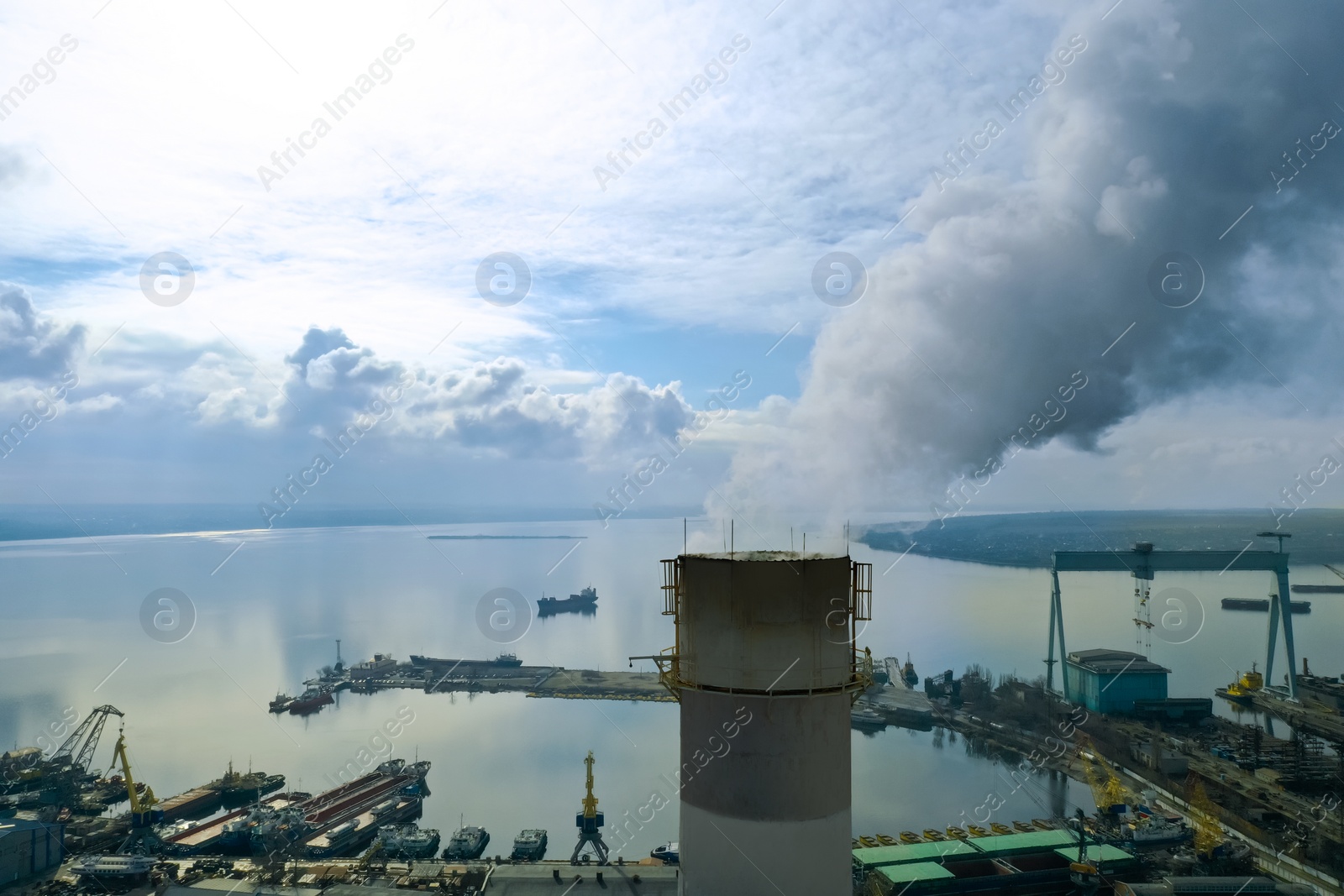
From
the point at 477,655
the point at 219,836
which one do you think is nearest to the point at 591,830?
the point at 219,836

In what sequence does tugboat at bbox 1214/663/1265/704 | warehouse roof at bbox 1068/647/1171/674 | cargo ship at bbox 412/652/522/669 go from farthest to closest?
cargo ship at bbox 412/652/522/669, tugboat at bbox 1214/663/1265/704, warehouse roof at bbox 1068/647/1171/674

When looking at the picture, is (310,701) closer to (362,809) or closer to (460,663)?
A: (460,663)

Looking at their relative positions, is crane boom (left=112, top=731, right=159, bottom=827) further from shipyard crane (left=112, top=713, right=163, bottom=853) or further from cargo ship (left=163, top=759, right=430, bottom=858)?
cargo ship (left=163, top=759, right=430, bottom=858)

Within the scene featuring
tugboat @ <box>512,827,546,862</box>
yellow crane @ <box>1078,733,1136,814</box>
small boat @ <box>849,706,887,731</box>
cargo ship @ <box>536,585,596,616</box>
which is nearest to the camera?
tugboat @ <box>512,827,546,862</box>

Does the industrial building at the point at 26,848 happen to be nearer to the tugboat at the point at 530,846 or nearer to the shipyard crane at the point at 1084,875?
the tugboat at the point at 530,846

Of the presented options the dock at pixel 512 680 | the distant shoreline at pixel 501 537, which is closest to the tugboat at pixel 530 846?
the dock at pixel 512 680

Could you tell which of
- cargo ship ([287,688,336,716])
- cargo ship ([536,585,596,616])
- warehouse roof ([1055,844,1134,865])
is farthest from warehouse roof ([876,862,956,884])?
cargo ship ([536,585,596,616])
